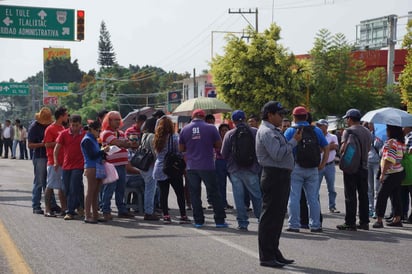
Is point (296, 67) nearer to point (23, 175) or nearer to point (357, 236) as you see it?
point (23, 175)

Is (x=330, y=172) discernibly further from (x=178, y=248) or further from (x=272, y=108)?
(x=272, y=108)

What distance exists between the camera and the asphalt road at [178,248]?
8.39 metres

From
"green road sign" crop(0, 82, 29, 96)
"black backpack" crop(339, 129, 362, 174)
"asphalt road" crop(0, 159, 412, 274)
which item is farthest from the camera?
"green road sign" crop(0, 82, 29, 96)

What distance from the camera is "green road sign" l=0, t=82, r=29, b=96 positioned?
74.7m

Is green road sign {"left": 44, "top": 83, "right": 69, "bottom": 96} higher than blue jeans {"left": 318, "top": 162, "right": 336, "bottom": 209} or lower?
higher

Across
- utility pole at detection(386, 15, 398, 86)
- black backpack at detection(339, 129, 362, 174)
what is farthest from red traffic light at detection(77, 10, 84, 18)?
utility pole at detection(386, 15, 398, 86)

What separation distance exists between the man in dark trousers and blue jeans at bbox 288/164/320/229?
258 cm

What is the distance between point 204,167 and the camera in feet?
38.3

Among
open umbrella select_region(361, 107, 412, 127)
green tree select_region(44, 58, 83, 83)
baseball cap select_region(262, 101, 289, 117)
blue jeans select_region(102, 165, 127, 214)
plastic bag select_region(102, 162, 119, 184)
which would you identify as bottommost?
blue jeans select_region(102, 165, 127, 214)

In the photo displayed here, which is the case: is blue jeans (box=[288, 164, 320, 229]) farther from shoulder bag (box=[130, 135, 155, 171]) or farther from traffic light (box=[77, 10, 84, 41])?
traffic light (box=[77, 10, 84, 41])

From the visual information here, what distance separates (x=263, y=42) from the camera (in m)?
41.8

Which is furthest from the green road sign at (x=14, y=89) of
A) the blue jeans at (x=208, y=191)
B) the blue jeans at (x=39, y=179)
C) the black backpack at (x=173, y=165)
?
the blue jeans at (x=208, y=191)

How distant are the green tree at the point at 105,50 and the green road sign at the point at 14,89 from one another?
3167 inches

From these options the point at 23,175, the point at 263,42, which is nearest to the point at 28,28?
the point at 23,175
